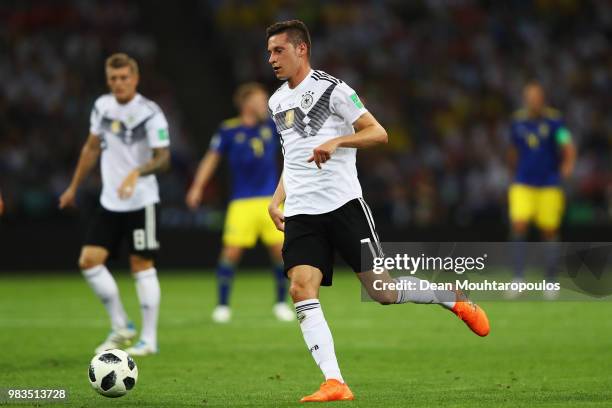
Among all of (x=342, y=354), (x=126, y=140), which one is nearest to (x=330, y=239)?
(x=342, y=354)

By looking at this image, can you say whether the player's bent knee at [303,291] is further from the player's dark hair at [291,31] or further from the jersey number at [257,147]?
the jersey number at [257,147]

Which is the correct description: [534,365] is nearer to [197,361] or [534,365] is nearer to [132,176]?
[197,361]

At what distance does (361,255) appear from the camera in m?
7.38

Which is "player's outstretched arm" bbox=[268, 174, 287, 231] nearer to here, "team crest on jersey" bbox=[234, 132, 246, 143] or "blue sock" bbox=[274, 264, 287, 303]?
"blue sock" bbox=[274, 264, 287, 303]

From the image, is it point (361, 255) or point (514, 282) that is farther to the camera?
point (514, 282)

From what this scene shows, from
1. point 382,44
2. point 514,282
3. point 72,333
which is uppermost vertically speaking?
point 382,44

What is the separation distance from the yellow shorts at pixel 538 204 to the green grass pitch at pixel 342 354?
1.37 metres

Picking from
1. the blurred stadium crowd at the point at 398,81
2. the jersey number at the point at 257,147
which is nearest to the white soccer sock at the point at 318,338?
the jersey number at the point at 257,147

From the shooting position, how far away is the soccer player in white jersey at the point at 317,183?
23.9 feet

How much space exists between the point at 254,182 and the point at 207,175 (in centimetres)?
59

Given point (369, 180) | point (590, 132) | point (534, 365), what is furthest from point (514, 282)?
point (590, 132)

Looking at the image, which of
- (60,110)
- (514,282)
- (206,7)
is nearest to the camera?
(514,282)

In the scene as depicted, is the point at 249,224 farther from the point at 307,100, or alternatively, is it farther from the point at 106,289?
the point at 307,100

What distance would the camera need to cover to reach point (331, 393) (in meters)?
6.99
